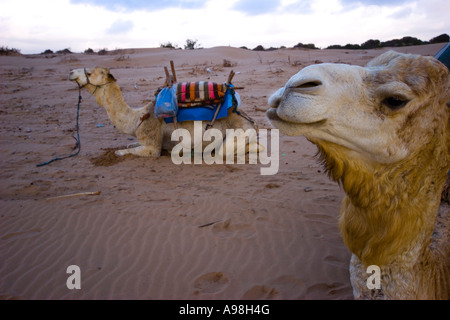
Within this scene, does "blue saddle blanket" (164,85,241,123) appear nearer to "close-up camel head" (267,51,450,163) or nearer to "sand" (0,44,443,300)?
"sand" (0,44,443,300)

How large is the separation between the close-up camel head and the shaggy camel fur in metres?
4.32

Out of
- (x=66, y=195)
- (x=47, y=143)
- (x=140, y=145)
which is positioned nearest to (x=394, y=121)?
(x=66, y=195)

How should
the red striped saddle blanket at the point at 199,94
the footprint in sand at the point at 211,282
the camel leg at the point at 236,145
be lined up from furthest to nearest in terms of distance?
the camel leg at the point at 236,145 < the red striped saddle blanket at the point at 199,94 < the footprint in sand at the point at 211,282

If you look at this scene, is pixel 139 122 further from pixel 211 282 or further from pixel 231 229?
pixel 211 282

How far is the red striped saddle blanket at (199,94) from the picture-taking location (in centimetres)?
586

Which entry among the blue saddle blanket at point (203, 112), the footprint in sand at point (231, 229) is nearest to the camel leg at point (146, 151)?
the blue saddle blanket at point (203, 112)

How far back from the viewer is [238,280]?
3.18 meters

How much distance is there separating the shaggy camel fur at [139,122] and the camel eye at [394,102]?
14.4 feet

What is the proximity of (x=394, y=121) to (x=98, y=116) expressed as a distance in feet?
32.9

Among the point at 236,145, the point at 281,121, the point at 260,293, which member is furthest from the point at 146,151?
the point at 281,121

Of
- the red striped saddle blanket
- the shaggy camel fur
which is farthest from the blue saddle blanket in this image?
the shaggy camel fur

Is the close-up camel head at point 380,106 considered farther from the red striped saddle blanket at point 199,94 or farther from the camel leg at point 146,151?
the camel leg at point 146,151

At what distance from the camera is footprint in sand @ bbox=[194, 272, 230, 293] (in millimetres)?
3086

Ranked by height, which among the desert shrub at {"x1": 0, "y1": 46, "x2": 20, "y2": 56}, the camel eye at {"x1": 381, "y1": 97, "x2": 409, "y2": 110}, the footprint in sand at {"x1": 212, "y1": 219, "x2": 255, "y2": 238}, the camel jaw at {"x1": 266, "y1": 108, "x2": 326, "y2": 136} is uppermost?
the desert shrub at {"x1": 0, "y1": 46, "x2": 20, "y2": 56}
